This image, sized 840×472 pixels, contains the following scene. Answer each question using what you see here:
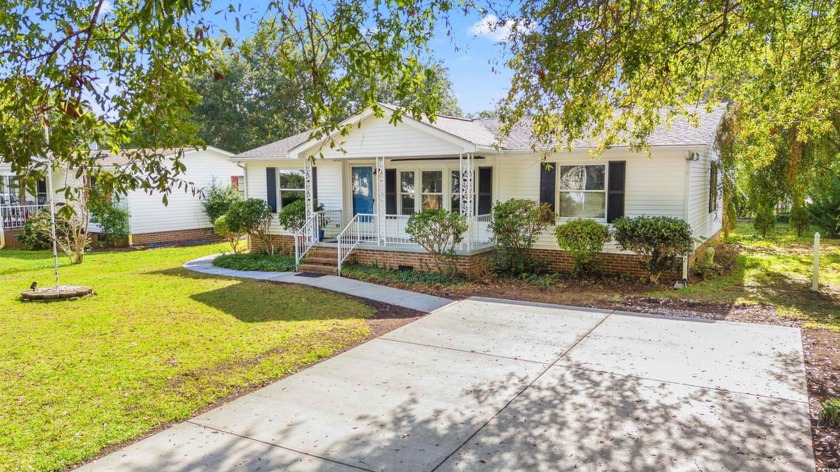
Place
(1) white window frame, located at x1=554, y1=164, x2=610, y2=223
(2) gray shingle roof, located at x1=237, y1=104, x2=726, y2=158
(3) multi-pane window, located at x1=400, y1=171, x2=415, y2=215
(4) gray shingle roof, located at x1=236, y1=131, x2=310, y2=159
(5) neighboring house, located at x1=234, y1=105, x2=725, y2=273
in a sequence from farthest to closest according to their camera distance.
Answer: (4) gray shingle roof, located at x1=236, y1=131, x2=310, y2=159 → (3) multi-pane window, located at x1=400, y1=171, x2=415, y2=215 → (1) white window frame, located at x1=554, y1=164, x2=610, y2=223 → (5) neighboring house, located at x1=234, y1=105, x2=725, y2=273 → (2) gray shingle roof, located at x1=237, y1=104, x2=726, y2=158

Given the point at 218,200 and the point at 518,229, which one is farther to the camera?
the point at 218,200

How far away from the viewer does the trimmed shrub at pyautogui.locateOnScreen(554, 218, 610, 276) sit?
11.9m

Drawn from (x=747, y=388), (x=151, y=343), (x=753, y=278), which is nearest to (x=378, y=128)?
(x=151, y=343)

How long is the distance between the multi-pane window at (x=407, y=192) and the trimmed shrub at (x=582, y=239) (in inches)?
170

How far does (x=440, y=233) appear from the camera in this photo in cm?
1256

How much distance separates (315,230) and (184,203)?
31.3 feet

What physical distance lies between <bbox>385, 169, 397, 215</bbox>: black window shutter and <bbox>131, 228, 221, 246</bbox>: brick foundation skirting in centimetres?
1028

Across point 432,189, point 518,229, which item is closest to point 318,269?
point 432,189

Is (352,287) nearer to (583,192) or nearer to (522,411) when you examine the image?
(583,192)

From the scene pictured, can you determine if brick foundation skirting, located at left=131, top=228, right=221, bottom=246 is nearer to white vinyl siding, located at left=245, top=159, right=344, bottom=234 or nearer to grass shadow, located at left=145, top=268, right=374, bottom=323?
white vinyl siding, located at left=245, top=159, right=344, bottom=234

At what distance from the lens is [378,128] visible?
44.9ft

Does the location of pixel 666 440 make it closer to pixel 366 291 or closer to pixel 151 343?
pixel 151 343

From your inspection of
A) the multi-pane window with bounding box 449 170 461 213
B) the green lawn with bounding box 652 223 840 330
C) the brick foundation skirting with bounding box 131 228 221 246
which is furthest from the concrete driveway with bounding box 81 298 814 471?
the brick foundation skirting with bounding box 131 228 221 246

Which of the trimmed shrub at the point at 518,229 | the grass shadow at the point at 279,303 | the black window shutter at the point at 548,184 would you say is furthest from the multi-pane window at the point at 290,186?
the black window shutter at the point at 548,184
